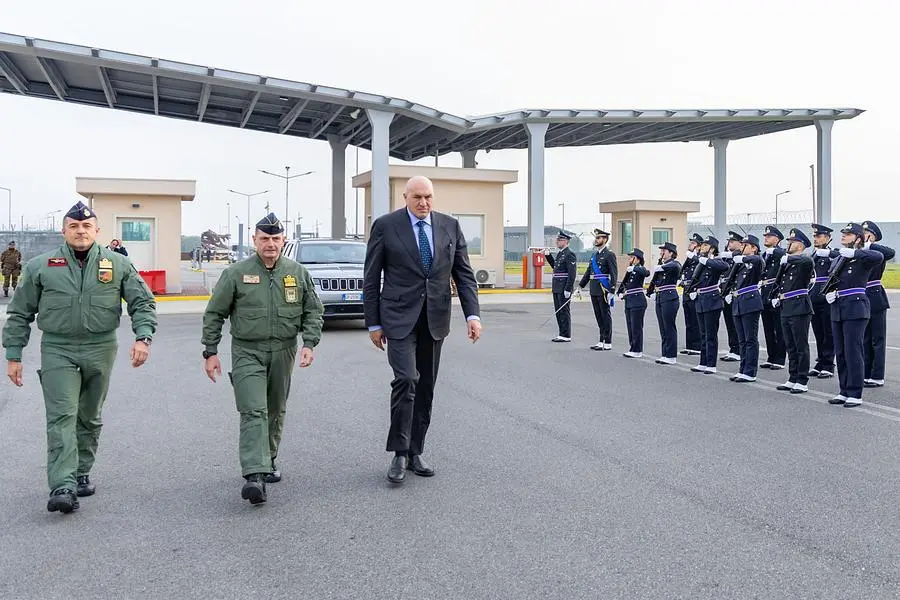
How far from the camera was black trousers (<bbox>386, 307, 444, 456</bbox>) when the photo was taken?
18.1 feet

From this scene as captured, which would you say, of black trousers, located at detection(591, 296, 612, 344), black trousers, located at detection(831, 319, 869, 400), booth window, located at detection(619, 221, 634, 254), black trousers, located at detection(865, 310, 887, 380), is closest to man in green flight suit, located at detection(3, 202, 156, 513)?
black trousers, located at detection(831, 319, 869, 400)

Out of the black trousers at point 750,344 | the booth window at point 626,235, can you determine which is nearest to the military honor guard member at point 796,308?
the black trousers at point 750,344

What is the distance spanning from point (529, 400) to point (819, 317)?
478 centimetres

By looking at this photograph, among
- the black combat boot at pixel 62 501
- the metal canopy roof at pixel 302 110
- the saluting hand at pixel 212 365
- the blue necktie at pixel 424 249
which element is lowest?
the black combat boot at pixel 62 501

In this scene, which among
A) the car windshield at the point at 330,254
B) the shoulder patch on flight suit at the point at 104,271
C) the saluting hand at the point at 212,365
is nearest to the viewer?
the shoulder patch on flight suit at the point at 104,271

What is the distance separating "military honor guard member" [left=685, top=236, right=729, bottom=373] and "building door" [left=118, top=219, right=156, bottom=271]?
19.6 meters

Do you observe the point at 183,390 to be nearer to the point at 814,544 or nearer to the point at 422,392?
the point at 422,392

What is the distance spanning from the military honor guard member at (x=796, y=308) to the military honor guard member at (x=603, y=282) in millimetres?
3956

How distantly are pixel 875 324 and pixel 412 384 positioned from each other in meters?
6.83

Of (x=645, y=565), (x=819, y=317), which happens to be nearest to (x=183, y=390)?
(x=645, y=565)

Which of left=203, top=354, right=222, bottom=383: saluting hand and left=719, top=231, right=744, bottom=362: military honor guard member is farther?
left=719, top=231, right=744, bottom=362: military honor guard member

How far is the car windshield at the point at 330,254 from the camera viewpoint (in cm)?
1650

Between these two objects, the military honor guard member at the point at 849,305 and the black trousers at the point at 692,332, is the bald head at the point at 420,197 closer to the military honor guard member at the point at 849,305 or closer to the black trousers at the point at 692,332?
the military honor guard member at the point at 849,305

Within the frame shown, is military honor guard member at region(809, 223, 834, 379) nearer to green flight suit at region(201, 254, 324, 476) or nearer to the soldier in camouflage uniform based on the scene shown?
green flight suit at region(201, 254, 324, 476)
